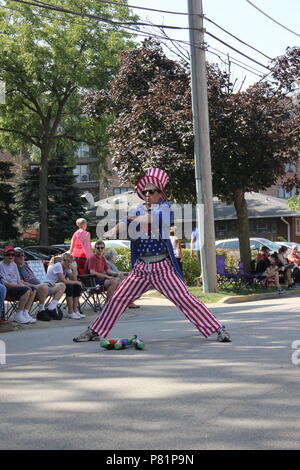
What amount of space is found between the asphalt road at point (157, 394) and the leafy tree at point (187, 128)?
1059 cm

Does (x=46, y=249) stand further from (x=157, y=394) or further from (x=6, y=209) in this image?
(x=157, y=394)

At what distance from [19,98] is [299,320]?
33117mm

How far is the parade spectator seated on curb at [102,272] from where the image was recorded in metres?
15.0

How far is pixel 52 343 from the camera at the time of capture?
31.9ft

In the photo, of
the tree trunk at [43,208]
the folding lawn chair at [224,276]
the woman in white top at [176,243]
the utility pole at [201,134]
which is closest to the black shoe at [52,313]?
the woman in white top at [176,243]

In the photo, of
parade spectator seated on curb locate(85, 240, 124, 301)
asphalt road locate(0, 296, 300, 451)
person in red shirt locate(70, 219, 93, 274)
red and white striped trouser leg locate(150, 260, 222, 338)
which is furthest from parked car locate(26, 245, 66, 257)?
red and white striped trouser leg locate(150, 260, 222, 338)

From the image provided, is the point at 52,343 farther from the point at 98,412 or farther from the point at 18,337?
the point at 98,412

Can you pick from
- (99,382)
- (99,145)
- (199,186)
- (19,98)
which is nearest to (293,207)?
(99,145)

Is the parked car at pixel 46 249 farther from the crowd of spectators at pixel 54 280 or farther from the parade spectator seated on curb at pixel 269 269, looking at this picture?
the crowd of spectators at pixel 54 280

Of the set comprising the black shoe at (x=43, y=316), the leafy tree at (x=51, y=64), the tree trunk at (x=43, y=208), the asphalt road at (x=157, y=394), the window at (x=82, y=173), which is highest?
the leafy tree at (x=51, y=64)

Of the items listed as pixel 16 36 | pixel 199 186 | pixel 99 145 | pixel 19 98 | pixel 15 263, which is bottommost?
pixel 15 263

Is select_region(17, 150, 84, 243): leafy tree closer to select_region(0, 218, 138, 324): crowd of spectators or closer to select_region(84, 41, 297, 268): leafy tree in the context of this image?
select_region(84, 41, 297, 268): leafy tree

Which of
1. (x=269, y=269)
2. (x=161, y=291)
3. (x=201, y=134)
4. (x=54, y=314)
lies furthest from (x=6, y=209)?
(x=161, y=291)

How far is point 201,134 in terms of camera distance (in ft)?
60.9
